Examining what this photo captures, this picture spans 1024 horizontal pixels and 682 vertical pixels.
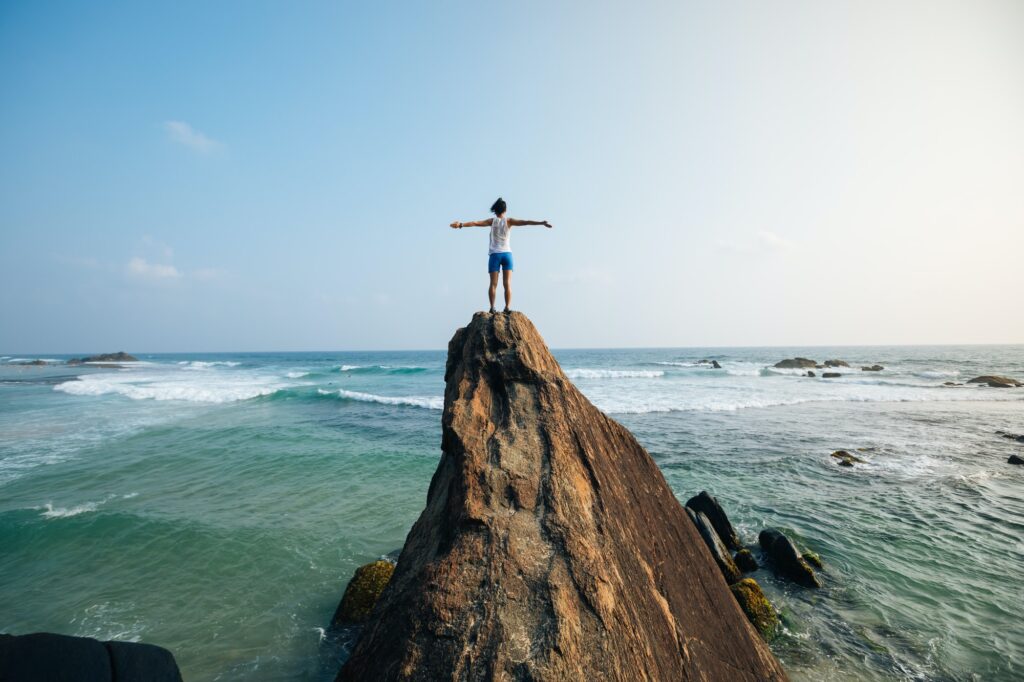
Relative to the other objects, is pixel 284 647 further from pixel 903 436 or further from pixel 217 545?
pixel 903 436

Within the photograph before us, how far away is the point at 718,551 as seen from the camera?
7.85 m

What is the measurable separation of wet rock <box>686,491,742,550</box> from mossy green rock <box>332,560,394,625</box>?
6.73 m

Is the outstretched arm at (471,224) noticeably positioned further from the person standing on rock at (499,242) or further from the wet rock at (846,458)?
the wet rock at (846,458)

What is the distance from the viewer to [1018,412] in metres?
24.7

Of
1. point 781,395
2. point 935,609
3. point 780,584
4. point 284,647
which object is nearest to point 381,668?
point 284,647

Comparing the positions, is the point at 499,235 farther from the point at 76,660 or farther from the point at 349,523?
the point at 349,523

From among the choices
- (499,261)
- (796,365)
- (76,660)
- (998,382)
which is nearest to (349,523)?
(76,660)

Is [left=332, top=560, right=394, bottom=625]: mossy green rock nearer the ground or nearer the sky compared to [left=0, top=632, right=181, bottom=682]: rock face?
nearer the ground

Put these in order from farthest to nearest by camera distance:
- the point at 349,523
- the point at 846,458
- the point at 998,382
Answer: the point at 998,382 → the point at 846,458 → the point at 349,523

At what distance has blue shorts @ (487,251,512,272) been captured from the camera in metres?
6.51

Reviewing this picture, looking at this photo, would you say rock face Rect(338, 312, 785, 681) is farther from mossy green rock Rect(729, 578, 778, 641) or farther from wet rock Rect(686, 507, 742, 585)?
wet rock Rect(686, 507, 742, 585)

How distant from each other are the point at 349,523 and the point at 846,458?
16350 millimetres

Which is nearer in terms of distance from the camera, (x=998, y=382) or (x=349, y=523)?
(x=349, y=523)

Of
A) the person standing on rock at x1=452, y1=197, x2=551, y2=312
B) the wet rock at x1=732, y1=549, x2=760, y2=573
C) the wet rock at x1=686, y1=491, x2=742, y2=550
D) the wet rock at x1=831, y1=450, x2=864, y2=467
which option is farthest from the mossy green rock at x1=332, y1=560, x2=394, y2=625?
the wet rock at x1=831, y1=450, x2=864, y2=467
